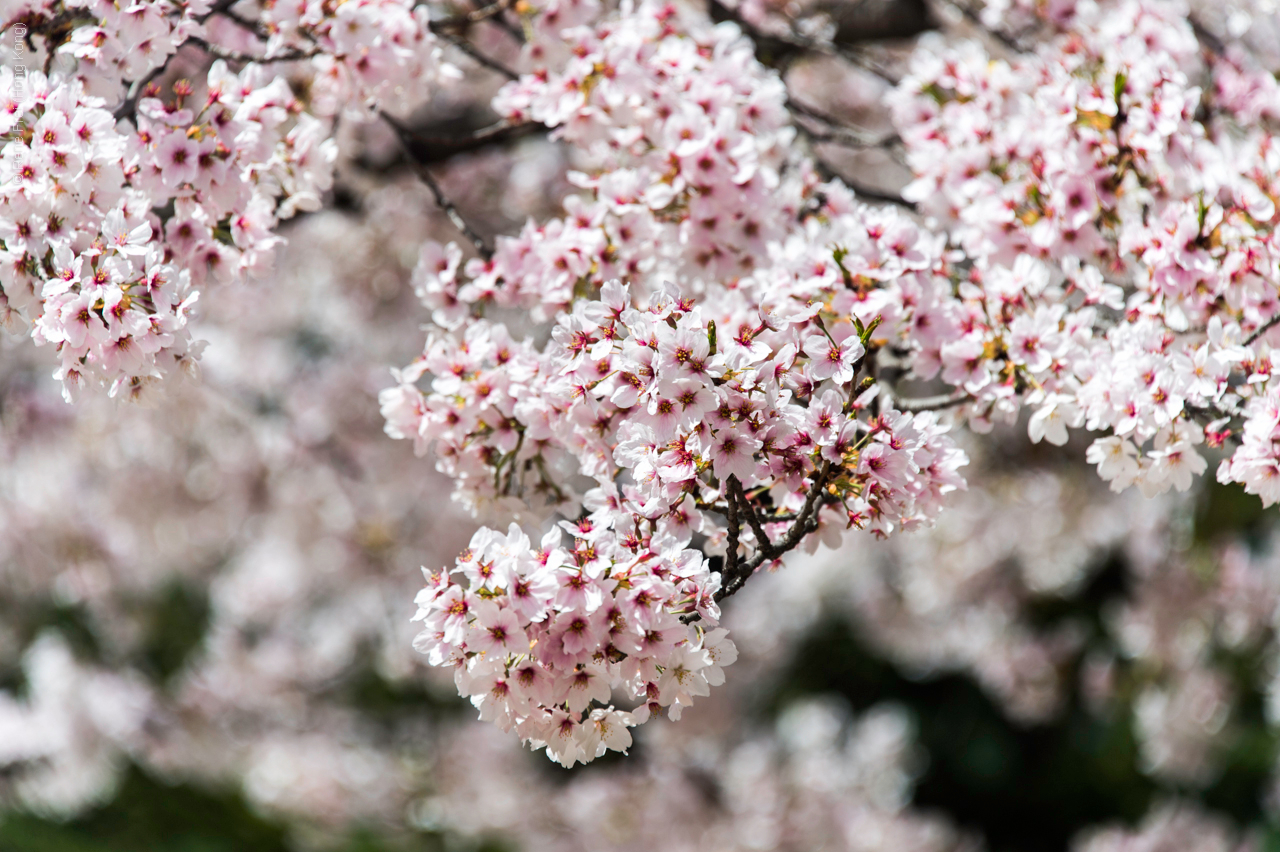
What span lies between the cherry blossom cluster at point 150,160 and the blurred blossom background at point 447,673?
1965 millimetres

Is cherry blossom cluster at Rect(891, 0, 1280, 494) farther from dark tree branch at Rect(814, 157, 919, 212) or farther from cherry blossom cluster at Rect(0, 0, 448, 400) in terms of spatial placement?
cherry blossom cluster at Rect(0, 0, 448, 400)

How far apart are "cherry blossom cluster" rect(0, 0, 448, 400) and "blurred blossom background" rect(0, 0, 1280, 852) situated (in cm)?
196

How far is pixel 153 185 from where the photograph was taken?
221 cm

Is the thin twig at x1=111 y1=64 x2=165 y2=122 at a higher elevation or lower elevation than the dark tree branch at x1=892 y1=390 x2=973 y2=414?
higher

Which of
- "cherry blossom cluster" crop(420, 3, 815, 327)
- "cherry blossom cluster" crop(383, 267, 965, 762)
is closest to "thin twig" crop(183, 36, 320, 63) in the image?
"cherry blossom cluster" crop(420, 3, 815, 327)

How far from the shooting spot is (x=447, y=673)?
691 centimetres

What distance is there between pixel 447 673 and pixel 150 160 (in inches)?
205

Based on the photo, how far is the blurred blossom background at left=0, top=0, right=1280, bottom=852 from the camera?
6039 millimetres

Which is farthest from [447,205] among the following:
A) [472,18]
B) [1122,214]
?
[1122,214]

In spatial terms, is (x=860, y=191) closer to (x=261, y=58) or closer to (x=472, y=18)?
(x=472, y=18)

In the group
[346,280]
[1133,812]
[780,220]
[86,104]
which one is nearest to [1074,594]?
[1133,812]

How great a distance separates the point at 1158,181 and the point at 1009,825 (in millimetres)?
7543

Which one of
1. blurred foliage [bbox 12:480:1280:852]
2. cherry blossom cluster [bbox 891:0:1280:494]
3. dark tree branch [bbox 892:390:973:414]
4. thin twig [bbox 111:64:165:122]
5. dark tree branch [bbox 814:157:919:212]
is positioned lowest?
blurred foliage [bbox 12:480:1280:852]

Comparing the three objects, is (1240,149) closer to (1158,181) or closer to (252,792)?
(1158,181)
